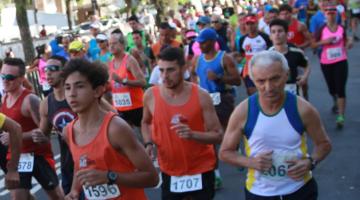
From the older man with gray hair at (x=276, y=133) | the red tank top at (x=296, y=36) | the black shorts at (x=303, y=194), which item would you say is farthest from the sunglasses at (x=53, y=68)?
the red tank top at (x=296, y=36)

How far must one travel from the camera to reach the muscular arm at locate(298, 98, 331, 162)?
11.6ft

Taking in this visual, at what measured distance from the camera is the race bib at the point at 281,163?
3.53m

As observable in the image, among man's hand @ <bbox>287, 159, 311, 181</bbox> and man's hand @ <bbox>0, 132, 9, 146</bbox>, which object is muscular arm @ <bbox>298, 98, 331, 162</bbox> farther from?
man's hand @ <bbox>0, 132, 9, 146</bbox>

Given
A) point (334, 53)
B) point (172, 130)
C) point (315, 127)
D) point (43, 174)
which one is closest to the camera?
point (315, 127)

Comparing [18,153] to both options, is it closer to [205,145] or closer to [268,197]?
[205,145]

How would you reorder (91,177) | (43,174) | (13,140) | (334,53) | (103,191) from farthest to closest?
(334,53) → (43,174) → (13,140) → (103,191) → (91,177)

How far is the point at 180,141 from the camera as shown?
4.57 meters

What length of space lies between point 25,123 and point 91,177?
2.47 meters

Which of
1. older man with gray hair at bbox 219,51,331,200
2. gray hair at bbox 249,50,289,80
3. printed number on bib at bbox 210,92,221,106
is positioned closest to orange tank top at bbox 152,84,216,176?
A: older man with gray hair at bbox 219,51,331,200

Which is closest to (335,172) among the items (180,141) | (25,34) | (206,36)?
(206,36)

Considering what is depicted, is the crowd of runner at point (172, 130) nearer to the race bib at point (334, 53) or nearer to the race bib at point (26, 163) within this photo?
the race bib at point (26, 163)

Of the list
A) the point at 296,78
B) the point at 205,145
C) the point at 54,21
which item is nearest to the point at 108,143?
the point at 205,145

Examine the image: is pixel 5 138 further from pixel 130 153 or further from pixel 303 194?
pixel 303 194

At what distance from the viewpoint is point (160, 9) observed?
81.6 ft
